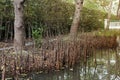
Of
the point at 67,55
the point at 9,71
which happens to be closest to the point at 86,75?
the point at 67,55

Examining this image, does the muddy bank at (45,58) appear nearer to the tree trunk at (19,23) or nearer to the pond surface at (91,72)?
the pond surface at (91,72)

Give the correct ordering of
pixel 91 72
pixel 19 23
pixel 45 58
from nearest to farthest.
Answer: pixel 45 58 < pixel 91 72 < pixel 19 23

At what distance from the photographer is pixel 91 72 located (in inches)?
390

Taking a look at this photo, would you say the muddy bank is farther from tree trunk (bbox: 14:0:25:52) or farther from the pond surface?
tree trunk (bbox: 14:0:25:52)

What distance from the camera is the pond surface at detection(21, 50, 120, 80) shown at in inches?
357

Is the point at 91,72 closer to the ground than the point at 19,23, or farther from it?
closer to the ground

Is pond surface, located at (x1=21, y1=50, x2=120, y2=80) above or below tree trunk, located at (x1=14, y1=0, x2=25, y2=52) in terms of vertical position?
below

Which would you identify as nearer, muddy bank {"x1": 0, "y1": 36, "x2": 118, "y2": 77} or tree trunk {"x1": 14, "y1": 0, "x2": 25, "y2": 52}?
muddy bank {"x1": 0, "y1": 36, "x2": 118, "y2": 77}

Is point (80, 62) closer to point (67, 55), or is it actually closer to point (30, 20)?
point (67, 55)

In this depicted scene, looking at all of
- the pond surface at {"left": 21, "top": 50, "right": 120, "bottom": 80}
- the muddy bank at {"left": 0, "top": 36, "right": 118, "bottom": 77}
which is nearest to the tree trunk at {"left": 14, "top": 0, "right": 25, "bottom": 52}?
the muddy bank at {"left": 0, "top": 36, "right": 118, "bottom": 77}

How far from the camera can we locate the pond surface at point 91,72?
29.7 ft

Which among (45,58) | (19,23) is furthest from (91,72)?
(19,23)

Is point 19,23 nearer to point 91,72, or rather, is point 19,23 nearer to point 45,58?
point 45,58

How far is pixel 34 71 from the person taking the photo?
9016 mm
